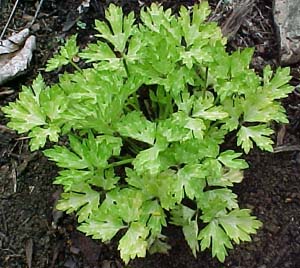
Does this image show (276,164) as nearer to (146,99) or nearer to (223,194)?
(223,194)

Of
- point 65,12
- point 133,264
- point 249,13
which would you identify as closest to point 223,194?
point 133,264

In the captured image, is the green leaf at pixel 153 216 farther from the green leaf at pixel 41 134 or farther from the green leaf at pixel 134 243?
the green leaf at pixel 41 134

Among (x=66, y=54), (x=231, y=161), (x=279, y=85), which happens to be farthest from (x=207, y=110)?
(x=66, y=54)

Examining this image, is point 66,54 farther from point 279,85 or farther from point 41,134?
point 279,85

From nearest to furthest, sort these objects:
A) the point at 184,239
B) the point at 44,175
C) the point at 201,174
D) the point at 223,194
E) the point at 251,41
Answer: the point at 201,174
the point at 223,194
the point at 184,239
the point at 44,175
the point at 251,41

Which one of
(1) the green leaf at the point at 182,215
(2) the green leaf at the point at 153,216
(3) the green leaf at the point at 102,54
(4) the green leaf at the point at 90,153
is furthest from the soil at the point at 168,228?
(3) the green leaf at the point at 102,54

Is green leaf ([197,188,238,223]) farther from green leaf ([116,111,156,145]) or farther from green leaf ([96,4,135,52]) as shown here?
green leaf ([96,4,135,52])
